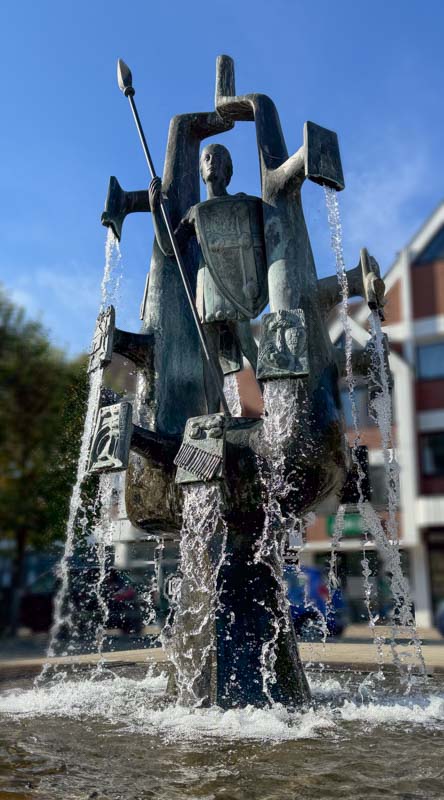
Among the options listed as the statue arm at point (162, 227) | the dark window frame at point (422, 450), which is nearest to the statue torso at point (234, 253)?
the statue arm at point (162, 227)

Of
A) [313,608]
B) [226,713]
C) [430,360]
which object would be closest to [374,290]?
[226,713]

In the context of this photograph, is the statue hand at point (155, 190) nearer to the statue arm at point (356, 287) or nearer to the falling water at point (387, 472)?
the statue arm at point (356, 287)

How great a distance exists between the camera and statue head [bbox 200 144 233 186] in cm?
606

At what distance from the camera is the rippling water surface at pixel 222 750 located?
3.26 meters

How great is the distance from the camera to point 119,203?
6.59 meters

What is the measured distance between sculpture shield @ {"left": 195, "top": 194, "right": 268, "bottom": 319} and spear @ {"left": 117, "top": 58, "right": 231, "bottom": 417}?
0.24 metres

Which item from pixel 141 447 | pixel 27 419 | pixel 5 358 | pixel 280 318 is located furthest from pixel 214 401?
pixel 5 358

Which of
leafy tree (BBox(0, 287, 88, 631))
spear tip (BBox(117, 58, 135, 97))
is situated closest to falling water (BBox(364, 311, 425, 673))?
spear tip (BBox(117, 58, 135, 97))

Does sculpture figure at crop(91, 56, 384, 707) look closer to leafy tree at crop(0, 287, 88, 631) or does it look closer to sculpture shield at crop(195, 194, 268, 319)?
sculpture shield at crop(195, 194, 268, 319)

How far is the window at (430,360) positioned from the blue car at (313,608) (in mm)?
8850

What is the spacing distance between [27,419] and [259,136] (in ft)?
43.2

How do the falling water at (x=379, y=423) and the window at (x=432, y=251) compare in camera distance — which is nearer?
the falling water at (x=379, y=423)

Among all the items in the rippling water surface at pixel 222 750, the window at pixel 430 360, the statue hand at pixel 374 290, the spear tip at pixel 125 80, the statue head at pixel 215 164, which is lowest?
the rippling water surface at pixel 222 750

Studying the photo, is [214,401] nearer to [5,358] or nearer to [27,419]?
[27,419]
